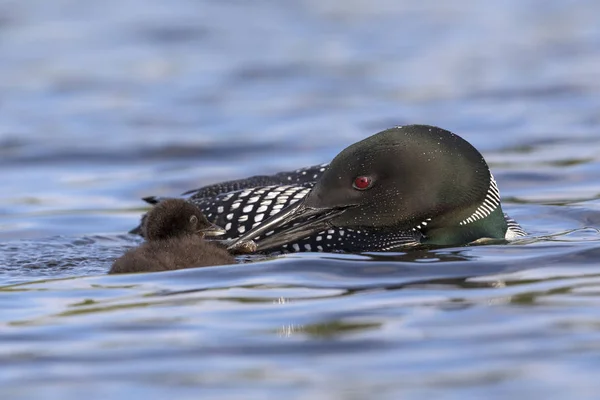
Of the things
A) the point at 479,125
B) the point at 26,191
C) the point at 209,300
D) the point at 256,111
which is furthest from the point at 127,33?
the point at 209,300

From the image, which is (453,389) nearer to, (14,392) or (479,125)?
(14,392)

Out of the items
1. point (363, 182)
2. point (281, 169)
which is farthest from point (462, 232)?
point (281, 169)

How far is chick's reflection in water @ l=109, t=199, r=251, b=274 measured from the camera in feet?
20.5

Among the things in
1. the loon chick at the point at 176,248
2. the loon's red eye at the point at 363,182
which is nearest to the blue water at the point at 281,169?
the loon chick at the point at 176,248

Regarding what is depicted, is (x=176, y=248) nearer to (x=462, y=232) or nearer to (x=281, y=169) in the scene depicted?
(x=462, y=232)

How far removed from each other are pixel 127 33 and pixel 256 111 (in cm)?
443

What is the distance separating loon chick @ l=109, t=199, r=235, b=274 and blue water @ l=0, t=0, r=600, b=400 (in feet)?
0.67

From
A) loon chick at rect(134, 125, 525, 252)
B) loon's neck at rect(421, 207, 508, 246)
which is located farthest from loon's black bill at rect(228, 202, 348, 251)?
loon's neck at rect(421, 207, 508, 246)

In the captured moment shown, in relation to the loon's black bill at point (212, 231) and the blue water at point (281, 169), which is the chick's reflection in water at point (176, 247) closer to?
the loon's black bill at point (212, 231)

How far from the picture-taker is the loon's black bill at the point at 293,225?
6750mm

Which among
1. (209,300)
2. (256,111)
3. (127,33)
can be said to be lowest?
(209,300)

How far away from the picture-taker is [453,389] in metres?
4.11

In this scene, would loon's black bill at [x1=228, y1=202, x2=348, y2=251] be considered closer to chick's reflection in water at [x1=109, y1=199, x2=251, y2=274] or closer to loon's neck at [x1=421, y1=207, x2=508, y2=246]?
chick's reflection in water at [x1=109, y1=199, x2=251, y2=274]

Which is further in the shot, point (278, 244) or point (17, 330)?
point (278, 244)
